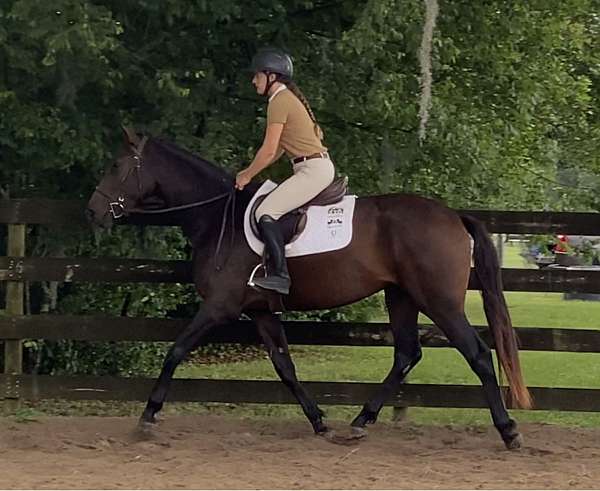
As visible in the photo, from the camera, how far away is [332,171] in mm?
6648

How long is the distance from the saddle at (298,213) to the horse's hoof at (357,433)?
1421mm

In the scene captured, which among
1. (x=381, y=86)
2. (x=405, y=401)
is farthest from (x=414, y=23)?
(x=405, y=401)

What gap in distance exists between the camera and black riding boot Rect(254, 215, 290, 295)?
252 inches

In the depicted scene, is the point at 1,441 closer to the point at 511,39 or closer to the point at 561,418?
the point at 561,418

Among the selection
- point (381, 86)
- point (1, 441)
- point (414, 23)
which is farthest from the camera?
point (381, 86)

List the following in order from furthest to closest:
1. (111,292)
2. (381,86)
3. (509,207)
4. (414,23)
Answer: (509,207)
(111,292)
(381,86)
(414,23)

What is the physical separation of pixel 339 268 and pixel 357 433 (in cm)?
118

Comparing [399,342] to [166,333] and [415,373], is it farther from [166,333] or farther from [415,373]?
[415,373]

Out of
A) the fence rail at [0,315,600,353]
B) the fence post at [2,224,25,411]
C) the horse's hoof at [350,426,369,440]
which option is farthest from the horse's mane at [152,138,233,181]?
the horse's hoof at [350,426,369,440]

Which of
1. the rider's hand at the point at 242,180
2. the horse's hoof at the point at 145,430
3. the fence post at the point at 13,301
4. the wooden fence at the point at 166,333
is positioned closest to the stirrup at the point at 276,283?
the rider's hand at the point at 242,180

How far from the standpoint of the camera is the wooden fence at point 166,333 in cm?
738

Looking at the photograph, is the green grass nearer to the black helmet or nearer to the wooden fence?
the wooden fence

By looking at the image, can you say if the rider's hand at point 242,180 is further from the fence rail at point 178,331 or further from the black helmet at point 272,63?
the fence rail at point 178,331

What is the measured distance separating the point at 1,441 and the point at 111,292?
366cm
